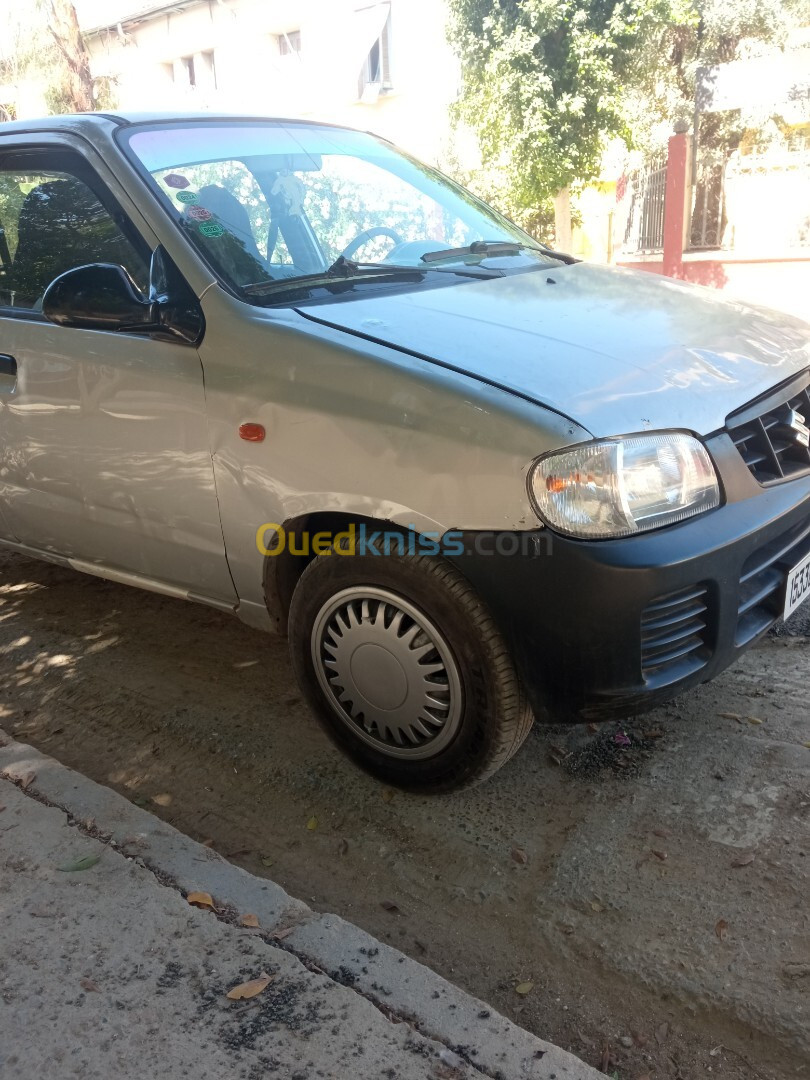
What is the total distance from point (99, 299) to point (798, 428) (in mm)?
2180

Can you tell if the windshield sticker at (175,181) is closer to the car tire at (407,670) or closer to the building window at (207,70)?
the car tire at (407,670)

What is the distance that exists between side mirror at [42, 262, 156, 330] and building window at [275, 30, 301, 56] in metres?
20.3

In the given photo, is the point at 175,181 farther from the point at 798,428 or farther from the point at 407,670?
the point at 798,428

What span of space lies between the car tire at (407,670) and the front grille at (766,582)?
2.16 feet

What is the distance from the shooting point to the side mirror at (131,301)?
A: 9.04 ft

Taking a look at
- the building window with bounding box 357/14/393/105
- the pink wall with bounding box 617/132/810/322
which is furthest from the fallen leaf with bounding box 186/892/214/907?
the building window with bounding box 357/14/393/105

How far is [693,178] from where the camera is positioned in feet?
42.5

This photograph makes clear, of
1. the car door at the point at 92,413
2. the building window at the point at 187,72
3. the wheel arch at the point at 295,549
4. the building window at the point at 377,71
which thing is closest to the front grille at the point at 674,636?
the wheel arch at the point at 295,549

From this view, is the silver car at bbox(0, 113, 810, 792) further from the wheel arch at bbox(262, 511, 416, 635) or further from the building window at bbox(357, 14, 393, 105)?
the building window at bbox(357, 14, 393, 105)

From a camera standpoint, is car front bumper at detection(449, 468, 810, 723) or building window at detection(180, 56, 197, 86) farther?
building window at detection(180, 56, 197, 86)

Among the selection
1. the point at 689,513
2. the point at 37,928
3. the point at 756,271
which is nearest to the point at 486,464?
the point at 689,513

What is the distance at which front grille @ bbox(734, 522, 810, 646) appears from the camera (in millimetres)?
2465

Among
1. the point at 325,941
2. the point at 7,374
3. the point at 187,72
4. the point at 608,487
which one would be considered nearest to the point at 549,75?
the point at 7,374

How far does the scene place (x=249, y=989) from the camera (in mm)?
2047
